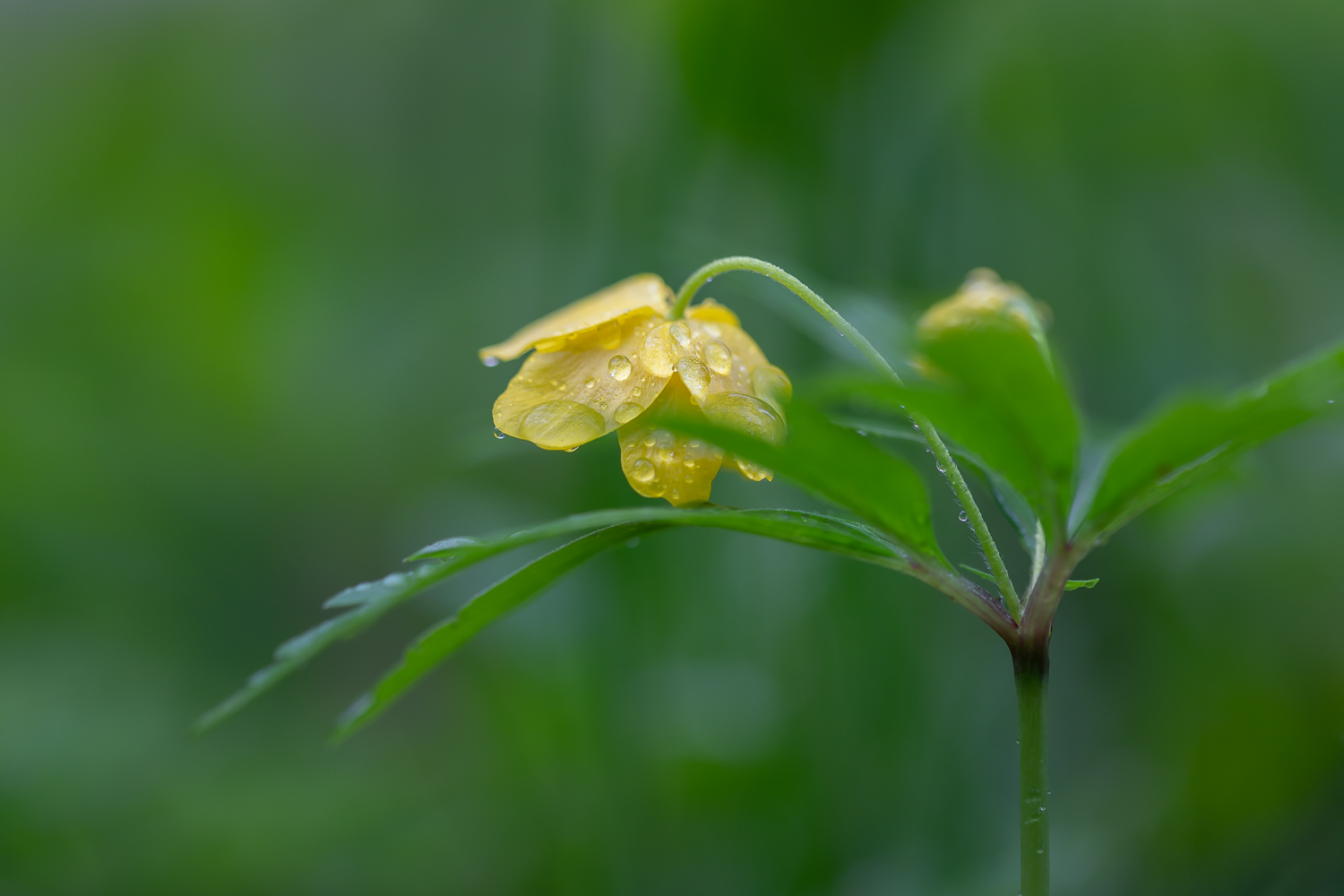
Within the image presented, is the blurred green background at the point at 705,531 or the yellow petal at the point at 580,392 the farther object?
the blurred green background at the point at 705,531

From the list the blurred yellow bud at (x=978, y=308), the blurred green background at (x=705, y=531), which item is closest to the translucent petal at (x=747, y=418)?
the blurred yellow bud at (x=978, y=308)

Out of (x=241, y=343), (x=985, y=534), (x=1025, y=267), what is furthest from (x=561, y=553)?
(x=241, y=343)

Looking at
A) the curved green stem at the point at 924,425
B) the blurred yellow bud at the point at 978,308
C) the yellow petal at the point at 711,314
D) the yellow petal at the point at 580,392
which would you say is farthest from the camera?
the blurred yellow bud at the point at 978,308

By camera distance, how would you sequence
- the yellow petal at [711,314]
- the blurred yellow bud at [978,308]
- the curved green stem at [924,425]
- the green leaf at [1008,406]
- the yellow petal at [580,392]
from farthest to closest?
1. the blurred yellow bud at [978,308]
2. the yellow petal at [711,314]
3. the yellow petal at [580,392]
4. the curved green stem at [924,425]
5. the green leaf at [1008,406]

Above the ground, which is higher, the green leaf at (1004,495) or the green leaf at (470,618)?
the green leaf at (470,618)

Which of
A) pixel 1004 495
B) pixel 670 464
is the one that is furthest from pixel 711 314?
pixel 1004 495

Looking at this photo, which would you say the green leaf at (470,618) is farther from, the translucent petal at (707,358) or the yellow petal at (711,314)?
the yellow petal at (711,314)

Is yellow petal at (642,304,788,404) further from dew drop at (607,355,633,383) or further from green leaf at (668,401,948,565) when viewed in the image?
green leaf at (668,401,948,565)

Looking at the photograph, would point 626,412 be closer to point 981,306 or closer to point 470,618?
point 470,618
